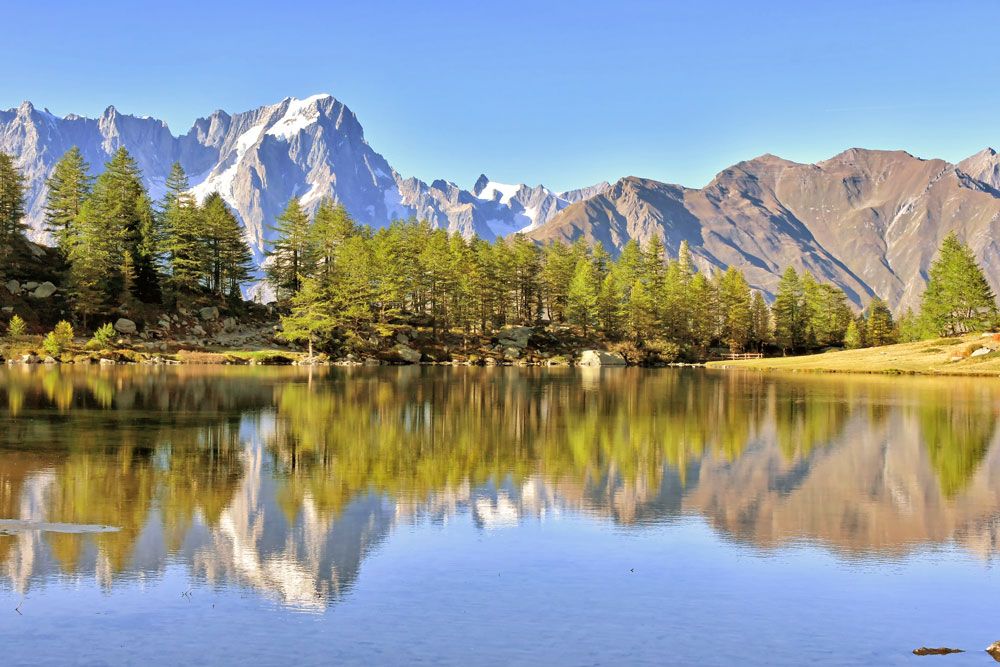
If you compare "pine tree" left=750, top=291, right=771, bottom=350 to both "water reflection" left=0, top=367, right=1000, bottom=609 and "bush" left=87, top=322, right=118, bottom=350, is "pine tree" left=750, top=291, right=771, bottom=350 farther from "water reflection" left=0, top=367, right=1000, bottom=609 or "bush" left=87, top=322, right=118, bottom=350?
"bush" left=87, top=322, right=118, bottom=350

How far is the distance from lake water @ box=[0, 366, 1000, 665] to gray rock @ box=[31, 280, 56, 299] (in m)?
65.8

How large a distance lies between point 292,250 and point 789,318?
89490 mm

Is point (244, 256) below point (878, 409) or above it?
above

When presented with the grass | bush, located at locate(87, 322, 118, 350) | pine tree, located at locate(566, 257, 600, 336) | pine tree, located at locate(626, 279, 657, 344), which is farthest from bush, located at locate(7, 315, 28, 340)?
the grass

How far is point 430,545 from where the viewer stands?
48.1 feet

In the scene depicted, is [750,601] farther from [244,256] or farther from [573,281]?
[573,281]

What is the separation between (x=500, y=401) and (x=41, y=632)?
3641 centimetres

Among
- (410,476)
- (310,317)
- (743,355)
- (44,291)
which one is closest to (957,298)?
(743,355)

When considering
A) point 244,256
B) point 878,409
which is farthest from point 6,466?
point 244,256

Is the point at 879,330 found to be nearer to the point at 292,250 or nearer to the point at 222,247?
the point at 292,250

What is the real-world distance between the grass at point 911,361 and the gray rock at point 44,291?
89307 mm

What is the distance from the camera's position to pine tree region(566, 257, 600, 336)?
12688cm

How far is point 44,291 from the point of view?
9012 centimetres

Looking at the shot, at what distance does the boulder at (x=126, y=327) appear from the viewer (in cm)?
8938
